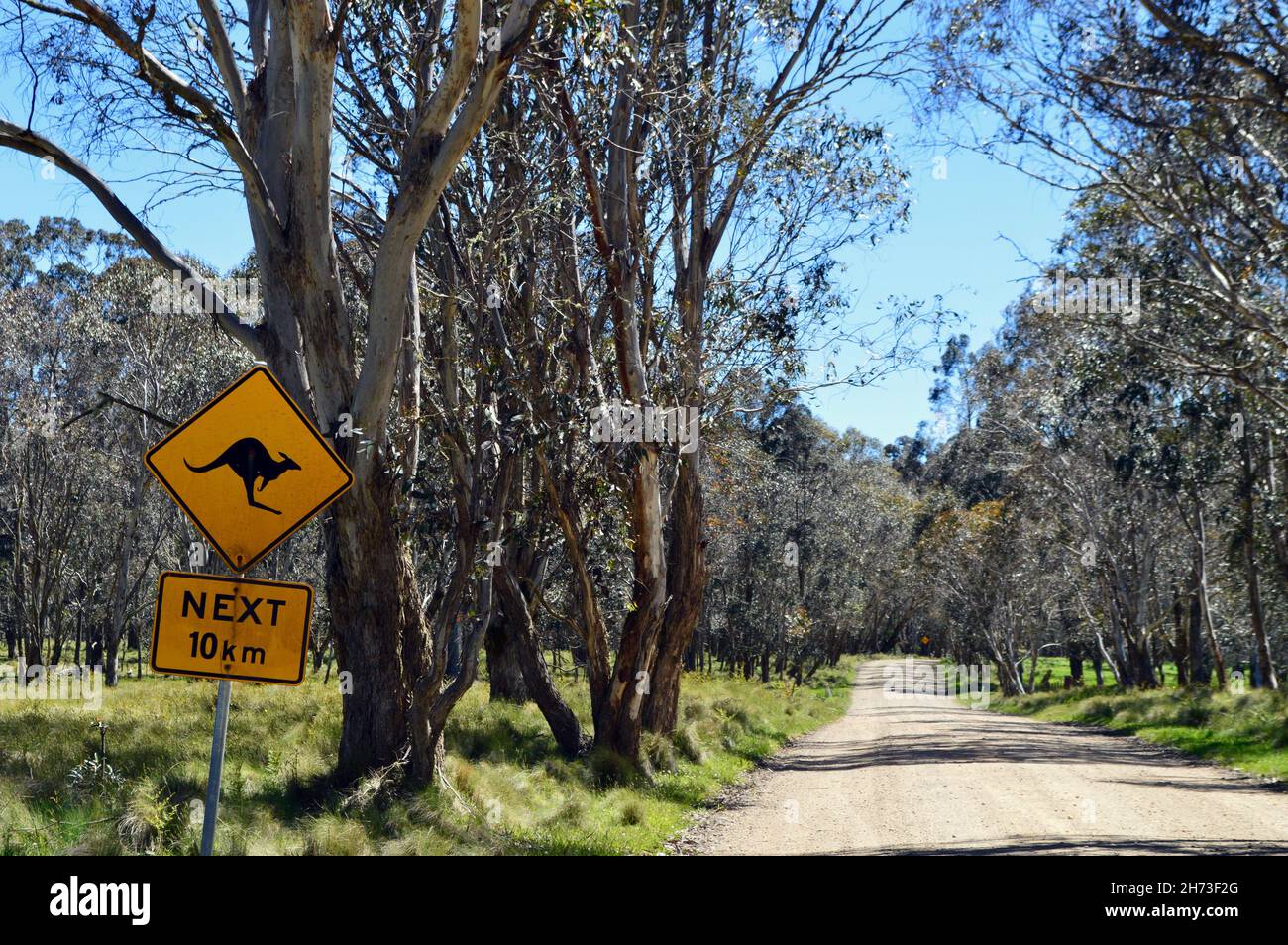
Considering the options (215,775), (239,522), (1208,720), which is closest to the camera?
(215,775)

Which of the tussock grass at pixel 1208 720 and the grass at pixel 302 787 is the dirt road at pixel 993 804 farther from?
the grass at pixel 302 787

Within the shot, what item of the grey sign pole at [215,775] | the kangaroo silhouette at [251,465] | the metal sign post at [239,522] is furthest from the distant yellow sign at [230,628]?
the kangaroo silhouette at [251,465]

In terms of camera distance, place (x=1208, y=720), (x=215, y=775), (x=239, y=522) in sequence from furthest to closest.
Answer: (x=1208, y=720), (x=239, y=522), (x=215, y=775)

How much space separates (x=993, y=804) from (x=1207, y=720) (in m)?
12.5

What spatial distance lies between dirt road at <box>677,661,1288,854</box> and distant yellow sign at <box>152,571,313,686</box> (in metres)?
5.58

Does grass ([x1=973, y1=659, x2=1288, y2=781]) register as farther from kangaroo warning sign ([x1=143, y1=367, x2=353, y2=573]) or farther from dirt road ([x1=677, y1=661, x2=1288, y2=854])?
kangaroo warning sign ([x1=143, y1=367, x2=353, y2=573])

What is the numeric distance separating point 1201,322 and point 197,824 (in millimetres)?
16538

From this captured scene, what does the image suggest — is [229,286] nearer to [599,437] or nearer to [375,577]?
[599,437]

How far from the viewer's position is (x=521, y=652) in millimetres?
14781

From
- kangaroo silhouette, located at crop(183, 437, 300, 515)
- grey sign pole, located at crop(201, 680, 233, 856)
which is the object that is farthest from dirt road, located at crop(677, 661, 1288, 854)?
kangaroo silhouette, located at crop(183, 437, 300, 515)

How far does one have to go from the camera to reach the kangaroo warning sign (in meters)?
5.22

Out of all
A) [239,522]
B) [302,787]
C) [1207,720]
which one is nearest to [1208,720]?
[1207,720]

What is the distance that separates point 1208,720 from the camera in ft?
73.5

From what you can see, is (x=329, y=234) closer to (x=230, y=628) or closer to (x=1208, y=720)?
(x=230, y=628)
